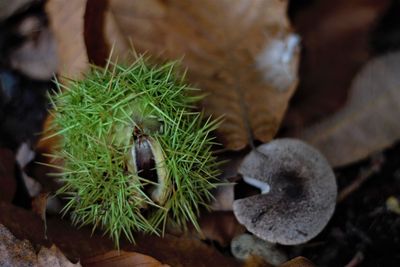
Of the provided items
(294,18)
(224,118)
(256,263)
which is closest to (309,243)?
(256,263)

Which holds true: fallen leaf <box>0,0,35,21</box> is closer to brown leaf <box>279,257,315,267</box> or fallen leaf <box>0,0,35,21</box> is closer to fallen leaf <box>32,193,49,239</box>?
fallen leaf <box>32,193,49,239</box>

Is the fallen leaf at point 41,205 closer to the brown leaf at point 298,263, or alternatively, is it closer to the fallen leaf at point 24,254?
the fallen leaf at point 24,254

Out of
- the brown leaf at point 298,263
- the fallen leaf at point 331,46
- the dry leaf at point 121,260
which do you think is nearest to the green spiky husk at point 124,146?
the dry leaf at point 121,260

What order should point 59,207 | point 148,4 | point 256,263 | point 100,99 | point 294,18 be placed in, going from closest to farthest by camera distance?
point 100,99 < point 256,263 < point 59,207 < point 148,4 < point 294,18

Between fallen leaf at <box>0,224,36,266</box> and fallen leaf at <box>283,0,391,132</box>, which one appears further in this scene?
fallen leaf at <box>283,0,391,132</box>

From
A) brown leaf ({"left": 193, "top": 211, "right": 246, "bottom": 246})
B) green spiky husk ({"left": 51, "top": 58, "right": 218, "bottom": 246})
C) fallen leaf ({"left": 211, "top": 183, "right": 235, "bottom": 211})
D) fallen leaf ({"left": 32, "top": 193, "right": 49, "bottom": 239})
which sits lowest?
brown leaf ({"left": 193, "top": 211, "right": 246, "bottom": 246})

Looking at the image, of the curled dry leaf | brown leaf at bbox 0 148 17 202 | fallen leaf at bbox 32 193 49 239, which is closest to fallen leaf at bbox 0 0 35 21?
the curled dry leaf

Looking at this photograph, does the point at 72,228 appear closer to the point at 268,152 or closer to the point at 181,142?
the point at 181,142
